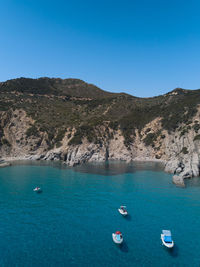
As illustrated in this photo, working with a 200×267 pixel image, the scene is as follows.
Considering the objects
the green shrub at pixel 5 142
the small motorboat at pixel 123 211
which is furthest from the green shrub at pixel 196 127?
the green shrub at pixel 5 142

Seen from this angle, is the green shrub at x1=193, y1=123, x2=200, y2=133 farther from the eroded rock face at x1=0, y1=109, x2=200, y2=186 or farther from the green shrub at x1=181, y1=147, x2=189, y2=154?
A: the green shrub at x1=181, y1=147, x2=189, y2=154

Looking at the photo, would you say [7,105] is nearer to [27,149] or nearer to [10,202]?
[27,149]

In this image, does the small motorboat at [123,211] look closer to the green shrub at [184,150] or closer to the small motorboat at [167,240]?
→ the small motorboat at [167,240]

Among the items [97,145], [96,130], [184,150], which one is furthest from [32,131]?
[184,150]

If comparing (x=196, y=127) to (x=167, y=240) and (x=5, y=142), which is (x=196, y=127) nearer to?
(x=167, y=240)

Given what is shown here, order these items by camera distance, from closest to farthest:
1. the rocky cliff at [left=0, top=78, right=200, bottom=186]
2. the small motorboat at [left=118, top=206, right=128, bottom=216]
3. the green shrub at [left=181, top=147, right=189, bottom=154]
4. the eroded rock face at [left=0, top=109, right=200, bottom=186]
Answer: the small motorboat at [left=118, top=206, right=128, bottom=216]
the green shrub at [left=181, top=147, right=189, bottom=154]
the eroded rock face at [left=0, top=109, right=200, bottom=186]
the rocky cliff at [left=0, top=78, right=200, bottom=186]

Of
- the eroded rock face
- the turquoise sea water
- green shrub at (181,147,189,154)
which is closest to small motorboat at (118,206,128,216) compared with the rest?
the turquoise sea water

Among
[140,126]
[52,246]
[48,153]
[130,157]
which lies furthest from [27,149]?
[52,246]
